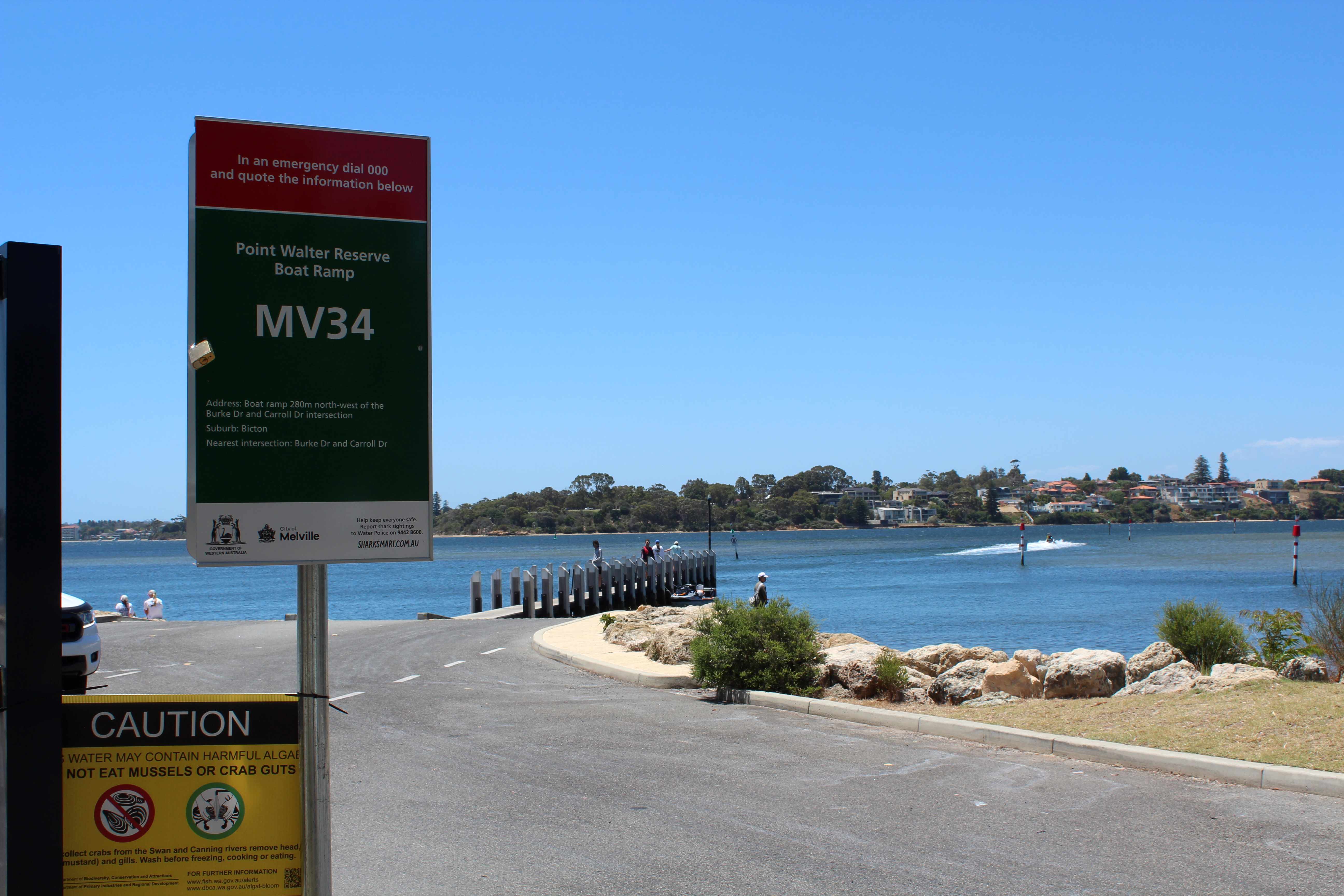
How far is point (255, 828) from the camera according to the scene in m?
3.25

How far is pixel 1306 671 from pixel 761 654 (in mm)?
5600

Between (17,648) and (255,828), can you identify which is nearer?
(17,648)

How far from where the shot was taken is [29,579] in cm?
307

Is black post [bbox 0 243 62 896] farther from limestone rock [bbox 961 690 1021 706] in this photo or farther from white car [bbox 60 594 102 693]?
limestone rock [bbox 961 690 1021 706]

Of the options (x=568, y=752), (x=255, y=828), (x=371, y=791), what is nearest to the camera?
(x=255, y=828)

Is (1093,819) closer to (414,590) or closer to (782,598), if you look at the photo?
(782,598)

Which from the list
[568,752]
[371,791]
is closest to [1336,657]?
[568,752]

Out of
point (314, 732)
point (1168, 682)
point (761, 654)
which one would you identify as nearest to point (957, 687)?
point (1168, 682)

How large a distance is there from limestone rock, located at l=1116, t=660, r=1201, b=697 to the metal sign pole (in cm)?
964

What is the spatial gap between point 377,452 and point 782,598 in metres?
10.5

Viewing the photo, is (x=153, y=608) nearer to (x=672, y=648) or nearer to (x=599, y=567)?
(x=599, y=567)

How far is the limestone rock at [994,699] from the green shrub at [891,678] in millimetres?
708

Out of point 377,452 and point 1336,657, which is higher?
point 377,452

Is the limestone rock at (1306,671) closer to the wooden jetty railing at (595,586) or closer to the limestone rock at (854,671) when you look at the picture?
the limestone rock at (854,671)
